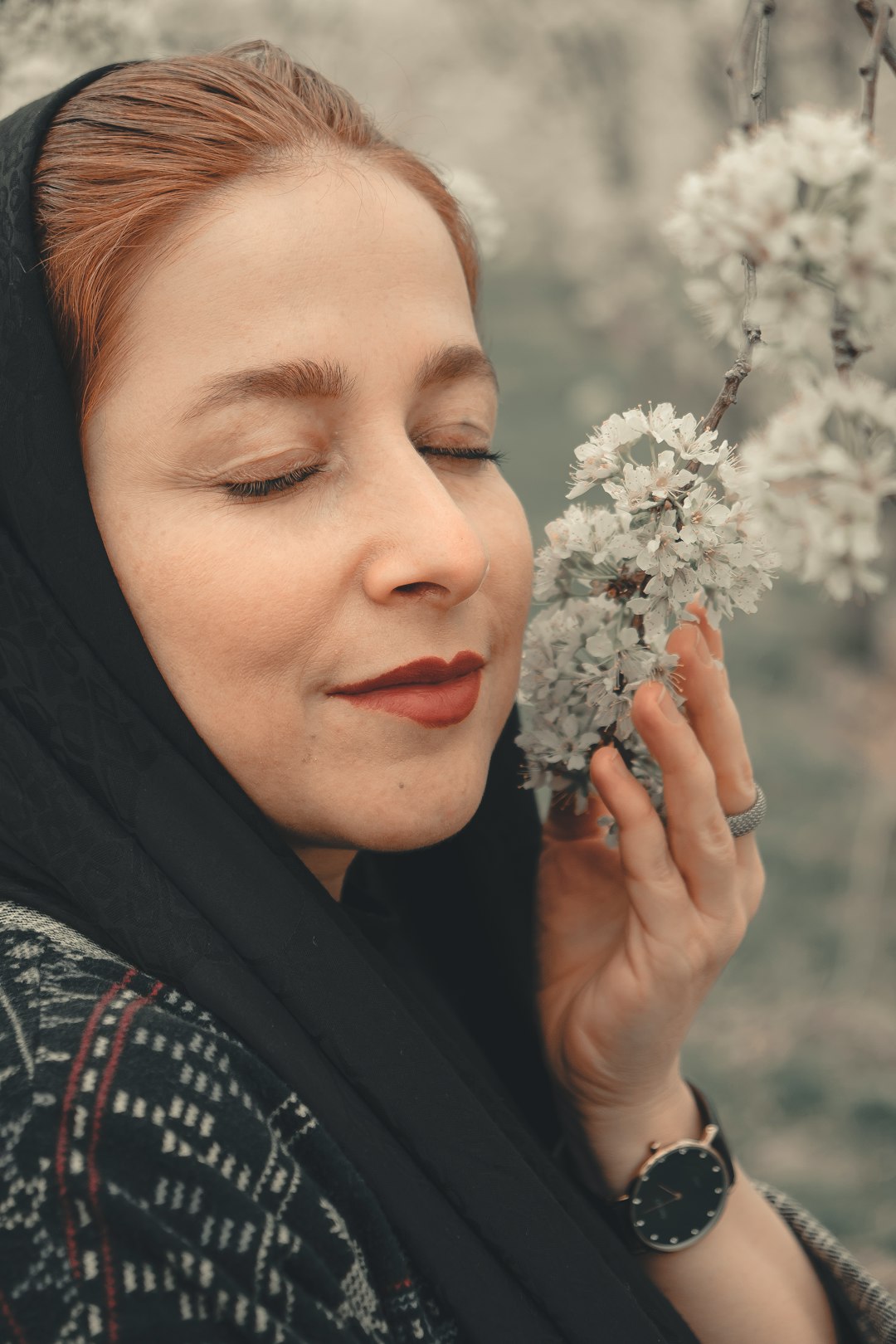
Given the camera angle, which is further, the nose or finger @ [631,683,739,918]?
finger @ [631,683,739,918]

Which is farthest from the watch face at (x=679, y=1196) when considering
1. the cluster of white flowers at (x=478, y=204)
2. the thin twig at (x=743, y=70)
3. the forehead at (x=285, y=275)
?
the cluster of white flowers at (x=478, y=204)

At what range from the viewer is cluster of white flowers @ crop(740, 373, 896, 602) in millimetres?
721

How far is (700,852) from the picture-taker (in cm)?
144

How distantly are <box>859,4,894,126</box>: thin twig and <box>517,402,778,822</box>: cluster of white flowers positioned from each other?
34 cm

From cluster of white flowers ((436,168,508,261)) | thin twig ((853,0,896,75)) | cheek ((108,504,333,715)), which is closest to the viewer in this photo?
thin twig ((853,0,896,75))

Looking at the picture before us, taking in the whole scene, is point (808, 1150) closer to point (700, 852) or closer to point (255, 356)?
point (700, 852)

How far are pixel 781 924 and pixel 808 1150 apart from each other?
43.9 inches

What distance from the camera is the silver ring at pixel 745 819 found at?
1.53m

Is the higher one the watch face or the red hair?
the red hair

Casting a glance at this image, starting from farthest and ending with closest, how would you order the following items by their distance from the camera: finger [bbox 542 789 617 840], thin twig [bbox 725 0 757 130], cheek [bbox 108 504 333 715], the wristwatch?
finger [bbox 542 789 617 840], the wristwatch, cheek [bbox 108 504 333 715], thin twig [bbox 725 0 757 130]

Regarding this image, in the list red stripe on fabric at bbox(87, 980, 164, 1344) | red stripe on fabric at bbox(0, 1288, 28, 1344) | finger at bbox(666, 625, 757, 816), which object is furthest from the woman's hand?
red stripe on fabric at bbox(0, 1288, 28, 1344)

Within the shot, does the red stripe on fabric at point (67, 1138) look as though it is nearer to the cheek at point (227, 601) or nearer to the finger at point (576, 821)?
the cheek at point (227, 601)

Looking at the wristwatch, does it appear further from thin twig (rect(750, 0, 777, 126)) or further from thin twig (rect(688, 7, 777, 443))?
thin twig (rect(750, 0, 777, 126))

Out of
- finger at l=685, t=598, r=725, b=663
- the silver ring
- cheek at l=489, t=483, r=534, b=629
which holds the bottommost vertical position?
the silver ring
